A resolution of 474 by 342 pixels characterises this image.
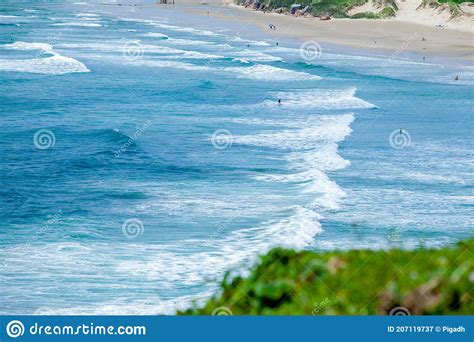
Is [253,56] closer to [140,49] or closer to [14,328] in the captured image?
[140,49]

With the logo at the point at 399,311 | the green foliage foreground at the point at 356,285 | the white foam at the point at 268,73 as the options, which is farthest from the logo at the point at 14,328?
the white foam at the point at 268,73

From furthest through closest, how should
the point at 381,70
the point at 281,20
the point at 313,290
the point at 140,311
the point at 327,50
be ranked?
the point at 281,20, the point at 327,50, the point at 381,70, the point at 140,311, the point at 313,290

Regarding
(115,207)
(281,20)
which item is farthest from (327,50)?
(115,207)

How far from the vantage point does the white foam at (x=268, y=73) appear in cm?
5125

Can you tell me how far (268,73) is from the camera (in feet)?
175

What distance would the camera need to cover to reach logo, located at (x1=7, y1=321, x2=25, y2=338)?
7141 mm

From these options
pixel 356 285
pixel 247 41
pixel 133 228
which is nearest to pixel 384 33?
pixel 247 41

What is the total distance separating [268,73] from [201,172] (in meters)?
28.4

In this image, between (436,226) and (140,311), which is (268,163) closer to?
(436,226)

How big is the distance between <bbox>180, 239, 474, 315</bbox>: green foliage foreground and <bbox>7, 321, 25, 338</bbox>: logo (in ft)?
5.65

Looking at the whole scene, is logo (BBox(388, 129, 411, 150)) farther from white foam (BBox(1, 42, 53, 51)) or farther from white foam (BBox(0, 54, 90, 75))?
white foam (BBox(1, 42, 53, 51))

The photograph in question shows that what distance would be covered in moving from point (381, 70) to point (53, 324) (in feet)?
169

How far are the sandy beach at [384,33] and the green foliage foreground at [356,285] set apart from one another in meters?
57.6

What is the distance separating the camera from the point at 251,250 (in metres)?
17.7
